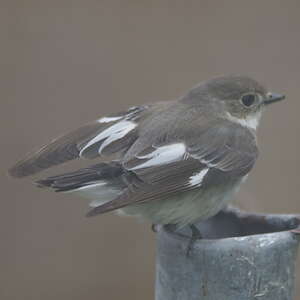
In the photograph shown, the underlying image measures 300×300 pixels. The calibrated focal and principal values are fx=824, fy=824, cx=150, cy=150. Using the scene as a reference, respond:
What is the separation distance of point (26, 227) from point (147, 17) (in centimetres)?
145

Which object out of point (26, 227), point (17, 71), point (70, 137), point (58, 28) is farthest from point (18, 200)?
point (70, 137)

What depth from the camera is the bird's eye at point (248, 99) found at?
11.3 feet

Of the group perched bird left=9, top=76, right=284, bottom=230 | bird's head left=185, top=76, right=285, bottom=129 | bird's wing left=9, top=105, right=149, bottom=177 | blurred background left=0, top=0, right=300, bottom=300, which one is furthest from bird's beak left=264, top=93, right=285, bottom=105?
blurred background left=0, top=0, right=300, bottom=300

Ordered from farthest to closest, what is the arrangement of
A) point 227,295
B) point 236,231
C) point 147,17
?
point 147,17
point 236,231
point 227,295

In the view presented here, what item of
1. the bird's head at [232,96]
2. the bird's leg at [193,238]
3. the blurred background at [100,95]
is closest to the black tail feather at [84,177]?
the bird's leg at [193,238]

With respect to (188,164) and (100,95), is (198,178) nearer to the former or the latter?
(188,164)

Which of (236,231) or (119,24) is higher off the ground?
(119,24)

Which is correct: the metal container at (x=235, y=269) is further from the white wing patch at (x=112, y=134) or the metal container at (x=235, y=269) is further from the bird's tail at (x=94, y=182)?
the white wing patch at (x=112, y=134)

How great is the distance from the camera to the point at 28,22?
4.87 m

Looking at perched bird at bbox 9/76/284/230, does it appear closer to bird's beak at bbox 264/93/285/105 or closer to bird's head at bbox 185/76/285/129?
bird's head at bbox 185/76/285/129

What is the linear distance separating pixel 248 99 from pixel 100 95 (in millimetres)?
1472

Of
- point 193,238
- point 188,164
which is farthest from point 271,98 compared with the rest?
point 193,238

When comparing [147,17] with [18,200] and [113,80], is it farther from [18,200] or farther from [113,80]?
[18,200]

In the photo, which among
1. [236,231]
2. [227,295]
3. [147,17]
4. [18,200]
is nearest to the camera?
[227,295]
